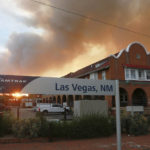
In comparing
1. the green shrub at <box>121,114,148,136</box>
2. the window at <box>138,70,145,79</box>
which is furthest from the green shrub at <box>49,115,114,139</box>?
the window at <box>138,70,145,79</box>

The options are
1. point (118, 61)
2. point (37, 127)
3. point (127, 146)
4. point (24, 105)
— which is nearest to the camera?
point (127, 146)

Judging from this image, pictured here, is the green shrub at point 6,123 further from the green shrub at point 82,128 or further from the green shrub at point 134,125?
the green shrub at point 134,125

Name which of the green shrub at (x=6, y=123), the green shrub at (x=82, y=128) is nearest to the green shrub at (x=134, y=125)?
the green shrub at (x=82, y=128)

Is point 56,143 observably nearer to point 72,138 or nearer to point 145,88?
point 72,138

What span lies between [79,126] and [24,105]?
2013 inches

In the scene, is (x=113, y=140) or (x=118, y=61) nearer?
(x=113, y=140)

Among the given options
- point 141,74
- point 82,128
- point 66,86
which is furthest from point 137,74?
point 82,128

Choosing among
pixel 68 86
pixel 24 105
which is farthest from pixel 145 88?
pixel 24 105

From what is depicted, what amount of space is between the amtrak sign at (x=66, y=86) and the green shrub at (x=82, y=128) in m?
1.54

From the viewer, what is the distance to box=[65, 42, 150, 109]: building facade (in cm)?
2556

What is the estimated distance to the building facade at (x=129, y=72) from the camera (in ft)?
83.9

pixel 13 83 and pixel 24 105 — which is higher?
pixel 13 83

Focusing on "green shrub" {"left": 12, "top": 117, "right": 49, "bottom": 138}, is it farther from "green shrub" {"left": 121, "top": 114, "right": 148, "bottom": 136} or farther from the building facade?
the building facade

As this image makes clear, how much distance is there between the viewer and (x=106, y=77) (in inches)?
1025
